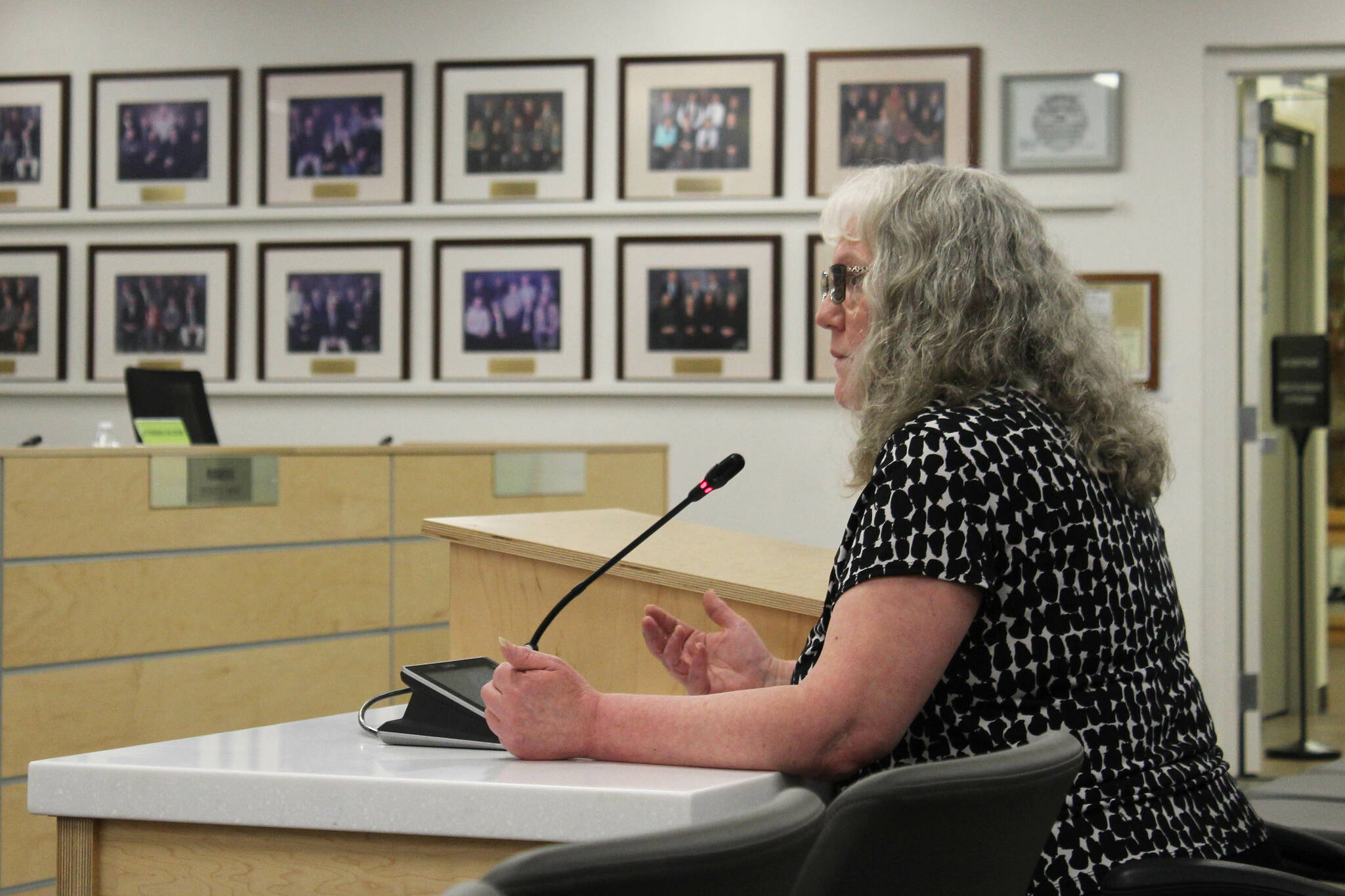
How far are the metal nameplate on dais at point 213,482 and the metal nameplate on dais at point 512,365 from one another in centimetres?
148

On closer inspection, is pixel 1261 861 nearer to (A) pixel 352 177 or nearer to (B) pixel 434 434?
(B) pixel 434 434

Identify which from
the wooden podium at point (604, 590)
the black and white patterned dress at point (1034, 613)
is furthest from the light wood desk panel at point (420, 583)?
the black and white patterned dress at point (1034, 613)

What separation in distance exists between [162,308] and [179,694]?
226 cm

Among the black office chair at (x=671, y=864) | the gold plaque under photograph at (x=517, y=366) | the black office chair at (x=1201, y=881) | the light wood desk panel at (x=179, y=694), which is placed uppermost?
the gold plaque under photograph at (x=517, y=366)

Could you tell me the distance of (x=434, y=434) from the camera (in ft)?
16.2

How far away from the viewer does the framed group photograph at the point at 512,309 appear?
4875 millimetres

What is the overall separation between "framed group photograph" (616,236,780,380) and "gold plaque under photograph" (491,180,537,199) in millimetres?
383

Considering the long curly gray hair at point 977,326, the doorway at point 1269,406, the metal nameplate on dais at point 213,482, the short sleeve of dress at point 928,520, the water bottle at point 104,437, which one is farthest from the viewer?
the doorway at point 1269,406

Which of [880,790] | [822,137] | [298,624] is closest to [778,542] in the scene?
[880,790]

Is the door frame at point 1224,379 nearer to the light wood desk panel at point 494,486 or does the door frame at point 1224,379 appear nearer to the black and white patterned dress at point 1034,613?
the light wood desk panel at point 494,486

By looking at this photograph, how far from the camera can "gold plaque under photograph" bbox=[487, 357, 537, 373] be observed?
489cm

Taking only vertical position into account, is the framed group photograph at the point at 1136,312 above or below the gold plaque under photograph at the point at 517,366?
above

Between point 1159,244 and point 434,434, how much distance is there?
2.72 metres

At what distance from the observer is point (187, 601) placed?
10.9 ft
